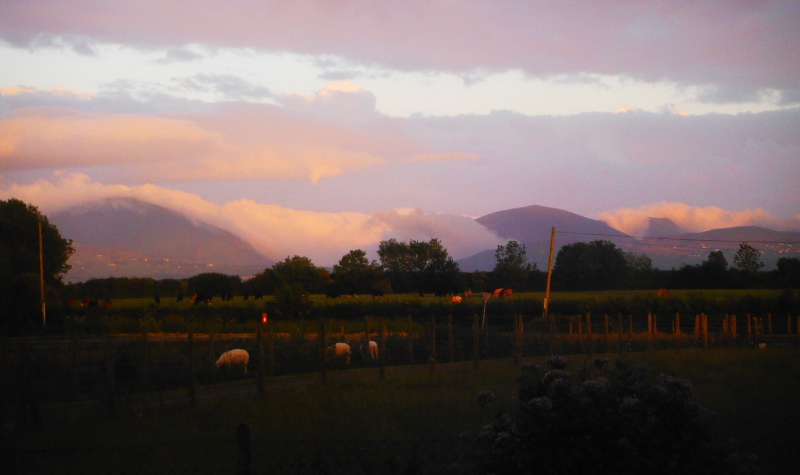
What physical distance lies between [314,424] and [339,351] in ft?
37.4

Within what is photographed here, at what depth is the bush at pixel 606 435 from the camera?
466 cm

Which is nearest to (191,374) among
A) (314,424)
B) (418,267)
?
(314,424)

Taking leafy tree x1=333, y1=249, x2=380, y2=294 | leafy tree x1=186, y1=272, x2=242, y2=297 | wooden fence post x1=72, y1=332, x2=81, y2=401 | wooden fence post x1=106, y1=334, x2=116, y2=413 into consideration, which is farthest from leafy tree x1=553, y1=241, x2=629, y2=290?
wooden fence post x1=106, y1=334, x2=116, y2=413

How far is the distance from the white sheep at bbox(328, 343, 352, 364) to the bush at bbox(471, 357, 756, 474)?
48.7 ft

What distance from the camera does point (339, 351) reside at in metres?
20.5

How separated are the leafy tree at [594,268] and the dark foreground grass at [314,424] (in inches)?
2266

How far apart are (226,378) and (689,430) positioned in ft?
47.0

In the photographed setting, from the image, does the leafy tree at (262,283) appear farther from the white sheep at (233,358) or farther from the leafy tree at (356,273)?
the white sheep at (233,358)

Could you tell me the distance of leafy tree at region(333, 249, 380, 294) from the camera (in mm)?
76438

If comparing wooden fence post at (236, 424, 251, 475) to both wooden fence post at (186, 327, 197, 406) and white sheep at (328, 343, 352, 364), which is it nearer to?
wooden fence post at (186, 327, 197, 406)

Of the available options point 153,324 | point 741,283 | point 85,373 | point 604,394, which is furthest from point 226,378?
point 741,283

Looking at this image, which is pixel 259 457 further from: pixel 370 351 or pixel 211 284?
pixel 211 284

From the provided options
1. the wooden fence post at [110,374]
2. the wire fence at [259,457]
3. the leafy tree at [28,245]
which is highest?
the leafy tree at [28,245]

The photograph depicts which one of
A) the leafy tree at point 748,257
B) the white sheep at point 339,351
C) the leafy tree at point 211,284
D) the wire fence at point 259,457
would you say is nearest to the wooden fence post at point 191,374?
the wire fence at point 259,457
